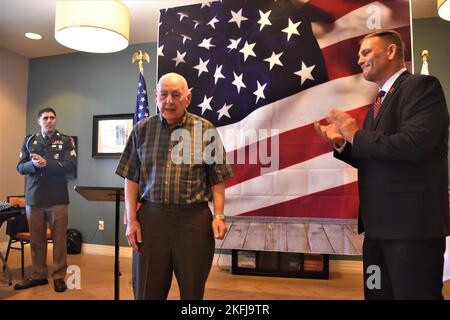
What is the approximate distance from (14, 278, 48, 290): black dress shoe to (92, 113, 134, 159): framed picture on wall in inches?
69.7

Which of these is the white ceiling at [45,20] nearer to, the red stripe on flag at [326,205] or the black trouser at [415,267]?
the red stripe on flag at [326,205]

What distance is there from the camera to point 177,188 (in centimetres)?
145

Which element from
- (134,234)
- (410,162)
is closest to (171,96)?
(134,234)

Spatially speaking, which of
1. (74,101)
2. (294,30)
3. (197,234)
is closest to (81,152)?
Answer: (74,101)

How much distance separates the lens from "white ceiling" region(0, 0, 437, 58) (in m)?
3.33

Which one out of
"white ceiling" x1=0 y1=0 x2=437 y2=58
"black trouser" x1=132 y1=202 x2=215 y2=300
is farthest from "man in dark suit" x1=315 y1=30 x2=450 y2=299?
"white ceiling" x1=0 y1=0 x2=437 y2=58

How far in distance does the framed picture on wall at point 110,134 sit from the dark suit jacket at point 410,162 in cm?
350

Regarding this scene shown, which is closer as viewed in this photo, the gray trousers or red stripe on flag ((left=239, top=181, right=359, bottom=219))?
red stripe on flag ((left=239, top=181, right=359, bottom=219))

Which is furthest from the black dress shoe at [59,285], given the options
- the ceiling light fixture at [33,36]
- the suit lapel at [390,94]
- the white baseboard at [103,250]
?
the ceiling light fixture at [33,36]

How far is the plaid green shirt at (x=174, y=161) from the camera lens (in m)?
1.46

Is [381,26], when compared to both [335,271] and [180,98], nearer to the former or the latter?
[180,98]

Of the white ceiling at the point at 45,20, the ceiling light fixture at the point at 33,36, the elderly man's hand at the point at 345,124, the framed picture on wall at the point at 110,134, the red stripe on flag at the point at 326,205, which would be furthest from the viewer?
the framed picture on wall at the point at 110,134

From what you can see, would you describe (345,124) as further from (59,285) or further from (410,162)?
(59,285)

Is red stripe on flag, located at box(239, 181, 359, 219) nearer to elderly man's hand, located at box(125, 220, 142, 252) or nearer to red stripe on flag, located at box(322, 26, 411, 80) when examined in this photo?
red stripe on flag, located at box(322, 26, 411, 80)
